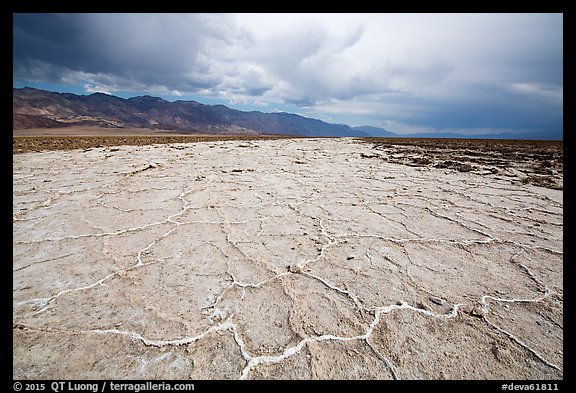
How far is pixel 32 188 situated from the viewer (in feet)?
12.6

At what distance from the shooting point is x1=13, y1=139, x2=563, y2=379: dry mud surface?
1.18 metres

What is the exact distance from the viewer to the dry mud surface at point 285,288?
46.3 inches

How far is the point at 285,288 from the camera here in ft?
5.52

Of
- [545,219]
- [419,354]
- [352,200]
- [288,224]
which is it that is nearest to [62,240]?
[288,224]

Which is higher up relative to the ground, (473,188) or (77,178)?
(77,178)

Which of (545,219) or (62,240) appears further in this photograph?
(545,219)

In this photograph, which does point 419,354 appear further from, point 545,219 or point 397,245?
point 545,219

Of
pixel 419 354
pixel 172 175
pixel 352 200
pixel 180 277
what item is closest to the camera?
pixel 419 354

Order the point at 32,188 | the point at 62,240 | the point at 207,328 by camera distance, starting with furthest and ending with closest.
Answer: the point at 32,188, the point at 62,240, the point at 207,328
